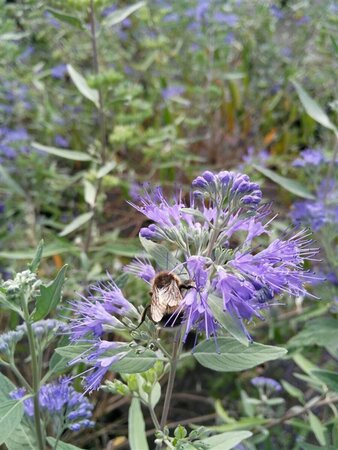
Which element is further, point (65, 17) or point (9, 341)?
point (65, 17)

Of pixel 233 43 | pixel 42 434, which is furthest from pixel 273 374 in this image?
pixel 233 43

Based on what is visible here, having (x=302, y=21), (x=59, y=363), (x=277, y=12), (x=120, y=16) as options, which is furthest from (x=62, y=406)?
(x=302, y=21)

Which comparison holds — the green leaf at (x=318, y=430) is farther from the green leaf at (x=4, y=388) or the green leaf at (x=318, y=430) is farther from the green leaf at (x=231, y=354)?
the green leaf at (x=4, y=388)

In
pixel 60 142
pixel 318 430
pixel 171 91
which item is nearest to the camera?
pixel 318 430

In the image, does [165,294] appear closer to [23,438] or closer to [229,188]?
[229,188]

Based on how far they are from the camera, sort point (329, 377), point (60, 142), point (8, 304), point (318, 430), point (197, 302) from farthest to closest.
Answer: point (60, 142) → point (318, 430) → point (329, 377) → point (8, 304) → point (197, 302)

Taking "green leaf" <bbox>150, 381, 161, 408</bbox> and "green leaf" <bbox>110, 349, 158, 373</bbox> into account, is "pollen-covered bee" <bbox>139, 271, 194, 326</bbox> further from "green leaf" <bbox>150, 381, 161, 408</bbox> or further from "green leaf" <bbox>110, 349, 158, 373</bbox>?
"green leaf" <bbox>150, 381, 161, 408</bbox>

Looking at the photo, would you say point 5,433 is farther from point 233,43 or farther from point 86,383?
point 233,43
